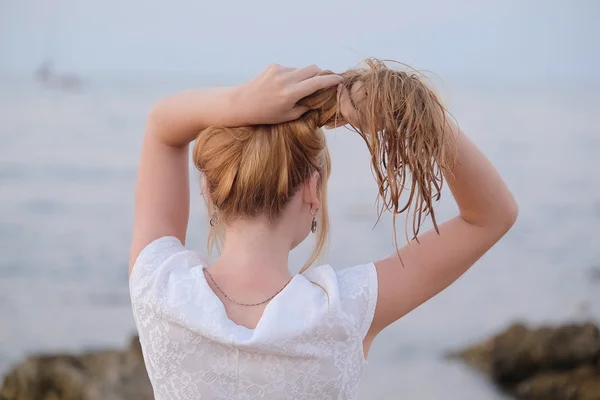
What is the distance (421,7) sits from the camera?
27.5 feet

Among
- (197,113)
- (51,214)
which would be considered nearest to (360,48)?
(51,214)

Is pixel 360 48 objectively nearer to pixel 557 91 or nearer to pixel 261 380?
pixel 557 91

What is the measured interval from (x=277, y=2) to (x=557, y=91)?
3.20 m

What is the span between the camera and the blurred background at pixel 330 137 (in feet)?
21.6

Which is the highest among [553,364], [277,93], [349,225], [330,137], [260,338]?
[277,93]

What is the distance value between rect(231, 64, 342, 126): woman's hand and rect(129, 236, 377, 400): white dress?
10.3 inches

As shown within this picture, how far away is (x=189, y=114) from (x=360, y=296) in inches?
15.8

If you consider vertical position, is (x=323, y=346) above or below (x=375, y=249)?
above

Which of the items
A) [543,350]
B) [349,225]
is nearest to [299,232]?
[543,350]

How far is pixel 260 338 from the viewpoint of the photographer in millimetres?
1181

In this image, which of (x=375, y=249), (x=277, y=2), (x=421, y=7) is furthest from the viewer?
(x=421, y=7)

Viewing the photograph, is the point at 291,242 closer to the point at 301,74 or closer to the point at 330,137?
the point at 301,74

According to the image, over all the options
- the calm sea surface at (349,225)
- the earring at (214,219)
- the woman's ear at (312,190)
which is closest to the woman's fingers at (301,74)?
the woman's ear at (312,190)

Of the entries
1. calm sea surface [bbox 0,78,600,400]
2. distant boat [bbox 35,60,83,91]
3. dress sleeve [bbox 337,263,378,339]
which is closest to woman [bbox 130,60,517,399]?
dress sleeve [bbox 337,263,378,339]
